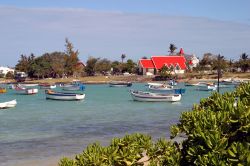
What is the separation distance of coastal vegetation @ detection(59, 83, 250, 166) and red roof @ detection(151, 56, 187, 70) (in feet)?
393

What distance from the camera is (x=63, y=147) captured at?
2433cm

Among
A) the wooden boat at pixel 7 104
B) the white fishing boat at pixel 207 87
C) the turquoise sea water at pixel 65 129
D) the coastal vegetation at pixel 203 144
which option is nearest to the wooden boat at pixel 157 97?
the turquoise sea water at pixel 65 129

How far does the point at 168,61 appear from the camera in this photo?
5079 inches

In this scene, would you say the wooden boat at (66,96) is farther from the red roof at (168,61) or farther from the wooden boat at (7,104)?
the red roof at (168,61)

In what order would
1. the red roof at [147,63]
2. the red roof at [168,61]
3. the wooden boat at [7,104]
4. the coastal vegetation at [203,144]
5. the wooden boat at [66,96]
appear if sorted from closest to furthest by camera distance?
1. the coastal vegetation at [203,144]
2. the wooden boat at [7,104]
3. the wooden boat at [66,96]
4. the red roof at [168,61]
5. the red roof at [147,63]

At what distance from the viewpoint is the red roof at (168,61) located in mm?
128125

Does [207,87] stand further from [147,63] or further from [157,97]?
[147,63]

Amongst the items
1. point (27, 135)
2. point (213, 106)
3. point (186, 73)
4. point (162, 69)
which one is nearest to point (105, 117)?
point (27, 135)

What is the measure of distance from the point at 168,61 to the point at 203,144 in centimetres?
12351

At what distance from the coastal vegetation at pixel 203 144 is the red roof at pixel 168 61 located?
119663 millimetres

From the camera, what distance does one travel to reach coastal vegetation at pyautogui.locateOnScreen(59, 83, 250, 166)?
602 cm

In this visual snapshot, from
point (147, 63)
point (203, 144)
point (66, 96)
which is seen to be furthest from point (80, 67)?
point (203, 144)

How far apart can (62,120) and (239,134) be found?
109ft

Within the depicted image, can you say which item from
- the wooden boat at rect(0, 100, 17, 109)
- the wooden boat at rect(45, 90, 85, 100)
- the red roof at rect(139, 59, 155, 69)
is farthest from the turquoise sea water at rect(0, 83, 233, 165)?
the red roof at rect(139, 59, 155, 69)
